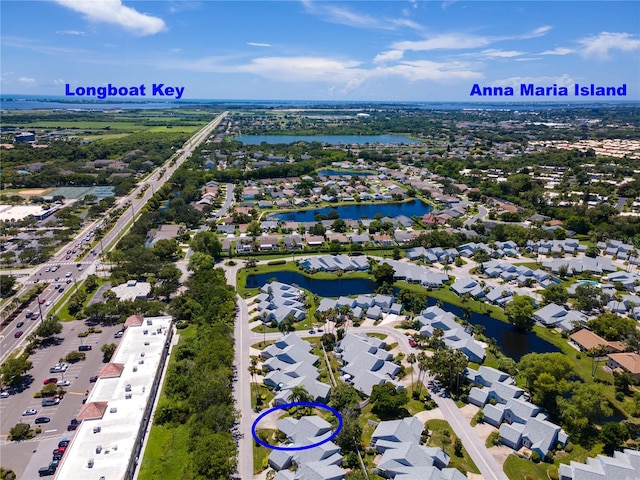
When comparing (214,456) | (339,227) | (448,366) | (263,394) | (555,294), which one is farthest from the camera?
(339,227)

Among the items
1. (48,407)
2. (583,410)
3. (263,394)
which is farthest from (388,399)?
(48,407)

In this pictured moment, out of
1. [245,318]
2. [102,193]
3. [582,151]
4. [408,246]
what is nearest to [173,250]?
[245,318]

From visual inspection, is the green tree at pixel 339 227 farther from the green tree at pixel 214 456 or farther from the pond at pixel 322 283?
the green tree at pixel 214 456

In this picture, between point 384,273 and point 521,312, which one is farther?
point 384,273

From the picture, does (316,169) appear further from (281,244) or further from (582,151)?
(582,151)

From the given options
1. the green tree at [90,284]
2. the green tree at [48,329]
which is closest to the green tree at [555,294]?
the green tree at [48,329]

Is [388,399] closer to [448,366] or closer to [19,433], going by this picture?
[448,366]

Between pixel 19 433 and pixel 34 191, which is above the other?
pixel 34 191
